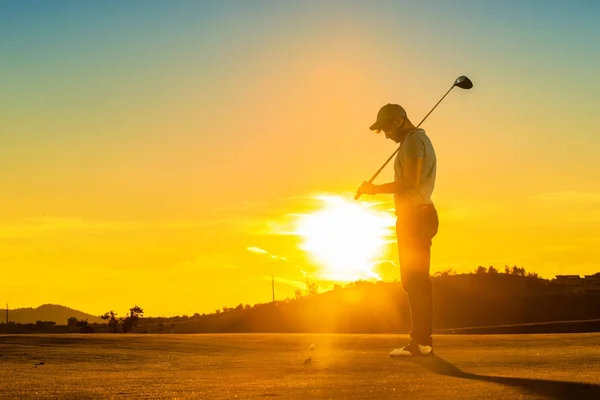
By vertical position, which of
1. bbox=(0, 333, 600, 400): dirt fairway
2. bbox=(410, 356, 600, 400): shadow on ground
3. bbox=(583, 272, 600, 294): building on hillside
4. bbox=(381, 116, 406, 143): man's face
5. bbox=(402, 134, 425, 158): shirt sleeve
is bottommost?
bbox=(410, 356, 600, 400): shadow on ground

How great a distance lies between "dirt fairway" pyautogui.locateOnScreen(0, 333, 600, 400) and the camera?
689 centimetres

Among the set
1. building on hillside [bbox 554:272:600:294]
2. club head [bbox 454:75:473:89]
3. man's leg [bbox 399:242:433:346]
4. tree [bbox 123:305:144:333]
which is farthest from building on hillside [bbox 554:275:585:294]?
man's leg [bbox 399:242:433:346]

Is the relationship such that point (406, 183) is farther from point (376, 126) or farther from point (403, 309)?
point (403, 309)

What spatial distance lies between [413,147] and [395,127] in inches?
18.1

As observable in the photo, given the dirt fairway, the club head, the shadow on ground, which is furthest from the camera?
the club head

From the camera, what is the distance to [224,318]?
73375mm

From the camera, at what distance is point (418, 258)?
10500mm

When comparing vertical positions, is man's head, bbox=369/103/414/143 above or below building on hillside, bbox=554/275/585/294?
below

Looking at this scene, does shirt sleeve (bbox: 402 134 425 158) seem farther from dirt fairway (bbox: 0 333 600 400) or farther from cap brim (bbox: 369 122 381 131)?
dirt fairway (bbox: 0 333 600 400)

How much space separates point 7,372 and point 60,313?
634 feet

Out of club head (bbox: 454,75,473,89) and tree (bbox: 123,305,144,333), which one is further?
tree (bbox: 123,305,144,333)

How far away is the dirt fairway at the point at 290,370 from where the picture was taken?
6.89 meters

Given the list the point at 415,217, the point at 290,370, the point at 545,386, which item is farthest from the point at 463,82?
the point at 545,386

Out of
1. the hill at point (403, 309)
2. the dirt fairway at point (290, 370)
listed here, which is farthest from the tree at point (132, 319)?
the dirt fairway at point (290, 370)
